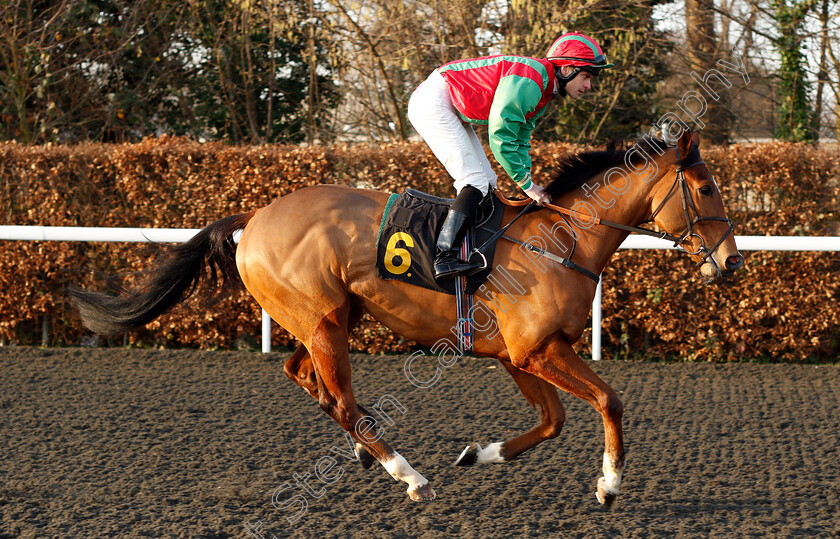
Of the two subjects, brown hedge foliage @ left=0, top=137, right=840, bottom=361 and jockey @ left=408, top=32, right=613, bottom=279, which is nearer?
jockey @ left=408, top=32, right=613, bottom=279

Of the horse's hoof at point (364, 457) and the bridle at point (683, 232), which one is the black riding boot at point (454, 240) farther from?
the horse's hoof at point (364, 457)

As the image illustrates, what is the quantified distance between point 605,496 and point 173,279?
2.27 m

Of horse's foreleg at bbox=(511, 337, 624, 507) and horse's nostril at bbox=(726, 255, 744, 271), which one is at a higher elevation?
horse's nostril at bbox=(726, 255, 744, 271)

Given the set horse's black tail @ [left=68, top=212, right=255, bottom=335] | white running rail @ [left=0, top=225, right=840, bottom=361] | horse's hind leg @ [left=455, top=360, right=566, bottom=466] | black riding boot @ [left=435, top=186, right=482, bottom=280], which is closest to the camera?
black riding boot @ [left=435, top=186, right=482, bottom=280]

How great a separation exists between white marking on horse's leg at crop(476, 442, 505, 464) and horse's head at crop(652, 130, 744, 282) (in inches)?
43.9

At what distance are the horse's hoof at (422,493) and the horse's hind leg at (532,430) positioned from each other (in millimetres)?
293

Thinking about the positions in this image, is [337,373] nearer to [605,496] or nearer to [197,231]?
[605,496]

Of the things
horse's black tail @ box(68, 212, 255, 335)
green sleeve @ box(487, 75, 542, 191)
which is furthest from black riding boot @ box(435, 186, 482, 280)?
horse's black tail @ box(68, 212, 255, 335)

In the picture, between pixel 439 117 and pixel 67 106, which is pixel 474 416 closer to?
pixel 439 117

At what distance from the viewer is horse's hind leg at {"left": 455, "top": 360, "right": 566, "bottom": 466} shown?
3.56 meters

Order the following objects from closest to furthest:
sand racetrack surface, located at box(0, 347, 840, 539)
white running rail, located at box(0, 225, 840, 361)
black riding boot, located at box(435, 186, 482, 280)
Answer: sand racetrack surface, located at box(0, 347, 840, 539)
black riding boot, located at box(435, 186, 482, 280)
white running rail, located at box(0, 225, 840, 361)

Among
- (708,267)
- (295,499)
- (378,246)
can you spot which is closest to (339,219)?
(378,246)

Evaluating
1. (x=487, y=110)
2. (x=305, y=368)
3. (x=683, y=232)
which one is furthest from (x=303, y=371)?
(x=683, y=232)

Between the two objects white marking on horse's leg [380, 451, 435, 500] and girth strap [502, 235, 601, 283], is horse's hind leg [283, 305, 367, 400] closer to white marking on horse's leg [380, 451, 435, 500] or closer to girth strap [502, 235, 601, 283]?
white marking on horse's leg [380, 451, 435, 500]
